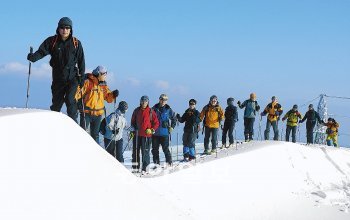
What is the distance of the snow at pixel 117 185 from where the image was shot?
608 cm

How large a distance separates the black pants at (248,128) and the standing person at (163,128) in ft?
18.0

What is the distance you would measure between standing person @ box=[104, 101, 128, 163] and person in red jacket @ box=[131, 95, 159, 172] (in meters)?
0.67

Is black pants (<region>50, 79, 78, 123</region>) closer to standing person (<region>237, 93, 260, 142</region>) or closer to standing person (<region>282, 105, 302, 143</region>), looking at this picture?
standing person (<region>237, 93, 260, 142</region>)

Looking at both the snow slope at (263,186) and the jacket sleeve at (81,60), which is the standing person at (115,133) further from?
the jacket sleeve at (81,60)

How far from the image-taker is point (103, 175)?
294 inches

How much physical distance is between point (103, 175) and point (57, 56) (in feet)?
7.03

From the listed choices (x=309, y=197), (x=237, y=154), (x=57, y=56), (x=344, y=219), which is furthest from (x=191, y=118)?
(x=57, y=56)

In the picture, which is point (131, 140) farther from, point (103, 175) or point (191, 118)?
point (103, 175)

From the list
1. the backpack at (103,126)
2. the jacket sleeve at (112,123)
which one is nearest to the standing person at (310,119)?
Result: the jacket sleeve at (112,123)

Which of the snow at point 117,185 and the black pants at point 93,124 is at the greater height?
the black pants at point 93,124

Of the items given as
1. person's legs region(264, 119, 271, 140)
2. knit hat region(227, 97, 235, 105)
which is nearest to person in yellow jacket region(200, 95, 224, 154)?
knit hat region(227, 97, 235, 105)

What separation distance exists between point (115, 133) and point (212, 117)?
493 cm

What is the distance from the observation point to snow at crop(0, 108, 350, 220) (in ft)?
20.0

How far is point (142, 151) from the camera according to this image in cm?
1173
